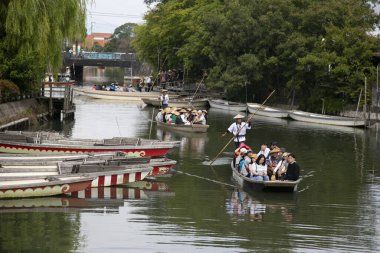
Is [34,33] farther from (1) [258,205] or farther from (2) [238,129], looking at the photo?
(1) [258,205]

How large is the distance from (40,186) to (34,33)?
59.4 ft

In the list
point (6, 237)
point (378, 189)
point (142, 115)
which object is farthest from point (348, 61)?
point (6, 237)

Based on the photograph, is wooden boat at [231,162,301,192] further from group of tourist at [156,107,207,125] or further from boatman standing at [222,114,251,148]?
group of tourist at [156,107,207,125]

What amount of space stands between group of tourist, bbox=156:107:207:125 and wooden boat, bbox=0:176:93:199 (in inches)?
847

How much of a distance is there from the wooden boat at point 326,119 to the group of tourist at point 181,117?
11.5 meters

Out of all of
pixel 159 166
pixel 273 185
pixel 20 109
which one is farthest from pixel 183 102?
pixel 273 185

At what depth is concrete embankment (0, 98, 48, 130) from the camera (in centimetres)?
3903

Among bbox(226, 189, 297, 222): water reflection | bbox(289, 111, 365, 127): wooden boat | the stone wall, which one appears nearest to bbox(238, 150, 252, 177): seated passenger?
bbox(226, 189, 297, 222): water reflection

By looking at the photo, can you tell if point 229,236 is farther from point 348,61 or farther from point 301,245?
point 348,61

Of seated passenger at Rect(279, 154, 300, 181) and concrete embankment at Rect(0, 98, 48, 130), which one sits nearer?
seated passenger at Rect(279, 154, 300, 181)

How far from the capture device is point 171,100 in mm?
67812

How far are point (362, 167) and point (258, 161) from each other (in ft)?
30.5

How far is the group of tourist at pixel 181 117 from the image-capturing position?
145ft

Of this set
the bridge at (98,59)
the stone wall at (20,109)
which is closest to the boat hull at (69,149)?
the stone wall at (20,109)
